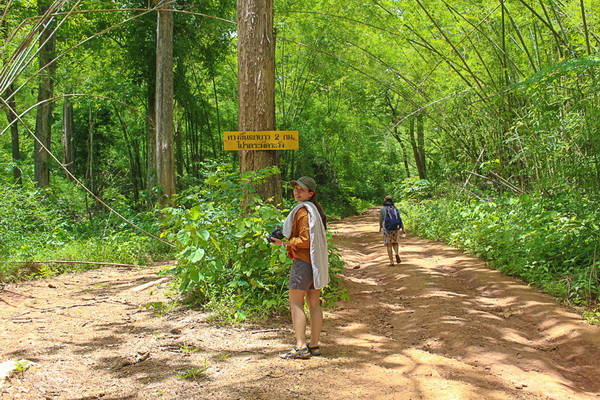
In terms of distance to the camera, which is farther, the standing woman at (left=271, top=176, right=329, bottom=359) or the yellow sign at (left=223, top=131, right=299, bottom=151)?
the yellow sign at (left=223, top=131, right=299, bottom=151)

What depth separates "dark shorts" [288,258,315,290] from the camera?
3.62m

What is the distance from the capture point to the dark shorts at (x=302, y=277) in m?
3.62

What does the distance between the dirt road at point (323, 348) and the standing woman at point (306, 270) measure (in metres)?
0.18

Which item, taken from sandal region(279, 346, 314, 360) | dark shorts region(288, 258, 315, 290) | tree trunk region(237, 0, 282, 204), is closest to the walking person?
tree trunk region(237, 0, 282, 204)

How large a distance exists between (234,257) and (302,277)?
142 cm

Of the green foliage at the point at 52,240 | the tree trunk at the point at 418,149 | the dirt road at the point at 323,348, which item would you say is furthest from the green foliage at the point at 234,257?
the tree trunk at the point at 418,149

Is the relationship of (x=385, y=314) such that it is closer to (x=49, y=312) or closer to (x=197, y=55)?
(x=49, y=312)

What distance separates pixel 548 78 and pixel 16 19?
11.2 m

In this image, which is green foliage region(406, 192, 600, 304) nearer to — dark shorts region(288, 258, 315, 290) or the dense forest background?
the dense forest background

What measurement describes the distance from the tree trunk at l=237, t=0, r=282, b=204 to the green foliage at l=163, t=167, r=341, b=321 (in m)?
0.51

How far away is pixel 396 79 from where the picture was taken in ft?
53.0

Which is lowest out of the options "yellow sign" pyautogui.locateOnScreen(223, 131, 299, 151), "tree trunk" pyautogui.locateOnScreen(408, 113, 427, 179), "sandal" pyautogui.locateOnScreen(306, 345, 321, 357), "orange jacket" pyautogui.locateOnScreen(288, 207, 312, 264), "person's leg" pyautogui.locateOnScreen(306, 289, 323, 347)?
"sandal" pyautogui.locateOnScreen(306, 345, 321, 357)

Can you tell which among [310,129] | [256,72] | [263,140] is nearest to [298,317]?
[263,140]

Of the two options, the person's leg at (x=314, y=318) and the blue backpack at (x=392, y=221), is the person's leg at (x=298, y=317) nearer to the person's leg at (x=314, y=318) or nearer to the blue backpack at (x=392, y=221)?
the person's leg at (x=314, y=318)
